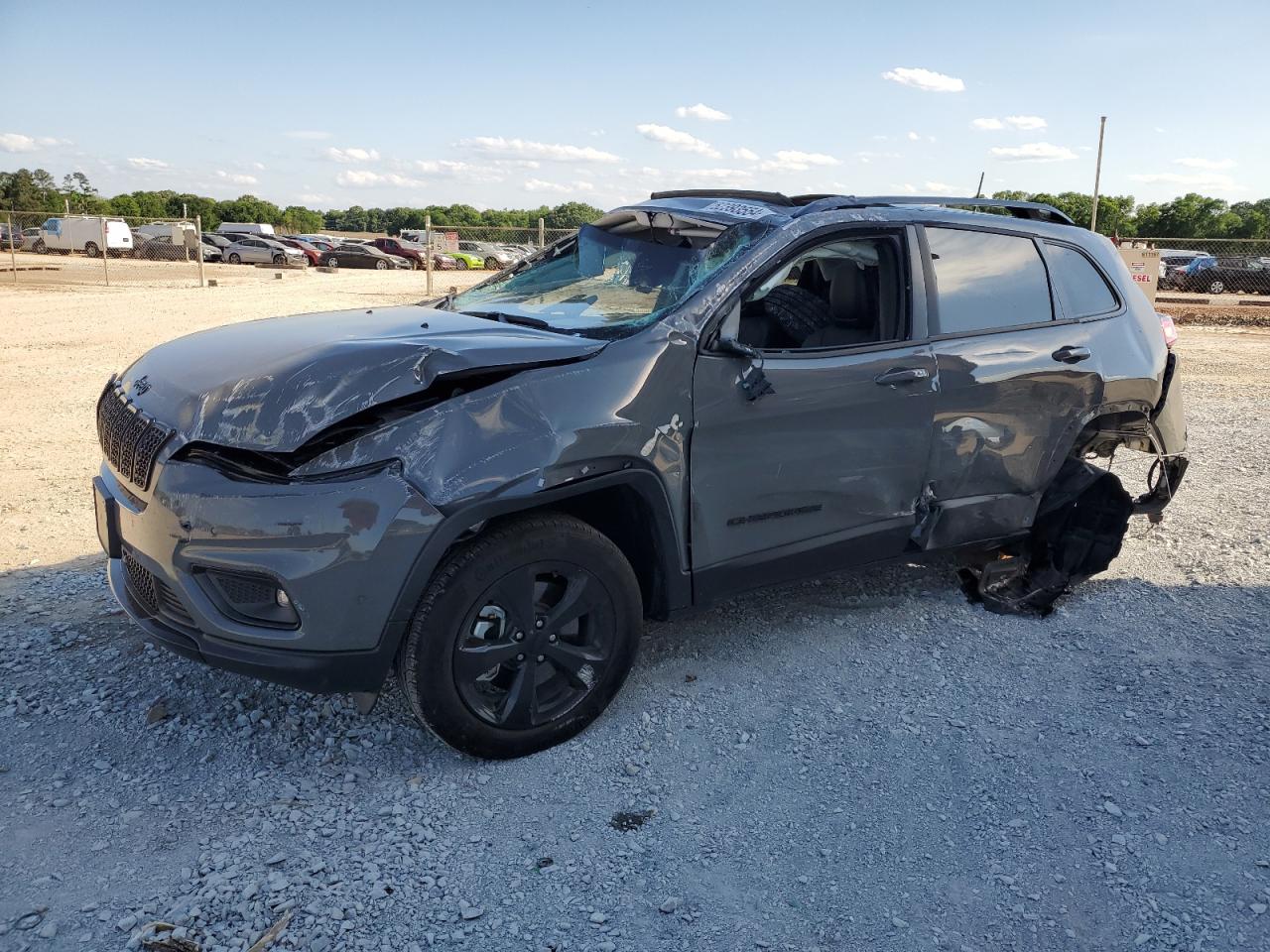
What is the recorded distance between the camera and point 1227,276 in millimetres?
26844

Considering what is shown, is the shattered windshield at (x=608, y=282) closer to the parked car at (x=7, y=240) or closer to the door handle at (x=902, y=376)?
the door handle at (x=902, y=376)

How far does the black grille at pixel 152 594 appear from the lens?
309cm

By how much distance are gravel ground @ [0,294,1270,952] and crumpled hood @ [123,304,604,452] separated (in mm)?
1135

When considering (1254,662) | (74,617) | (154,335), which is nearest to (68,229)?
(154,335)

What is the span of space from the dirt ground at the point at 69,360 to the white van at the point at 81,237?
1693cm

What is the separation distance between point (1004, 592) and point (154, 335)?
511 inches

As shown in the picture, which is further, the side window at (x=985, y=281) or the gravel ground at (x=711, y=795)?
the side window at (x=985, y=281)

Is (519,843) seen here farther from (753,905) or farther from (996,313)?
(996,313)

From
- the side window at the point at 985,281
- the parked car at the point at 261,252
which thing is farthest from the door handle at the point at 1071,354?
the parked car at the point at 261,252

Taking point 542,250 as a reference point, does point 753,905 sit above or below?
below

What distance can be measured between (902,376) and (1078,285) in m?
1.33

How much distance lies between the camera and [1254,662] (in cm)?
423

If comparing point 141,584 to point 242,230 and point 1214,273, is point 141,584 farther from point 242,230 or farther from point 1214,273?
point 242,230

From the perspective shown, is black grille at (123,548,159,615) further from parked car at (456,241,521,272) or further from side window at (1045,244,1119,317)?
parked car at (456,241,521,272)
